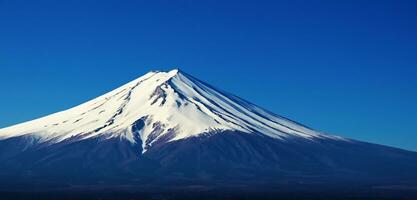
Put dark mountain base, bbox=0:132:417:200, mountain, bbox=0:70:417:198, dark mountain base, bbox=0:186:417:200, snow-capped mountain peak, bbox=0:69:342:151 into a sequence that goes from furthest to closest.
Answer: snow-capped mountain peak, bbox=0:69:342:151
mountain, bbox=0:70:417:198
dark mountain base, bbox=0:132:417:200
dark mountain base, bbox=0:186:417:200

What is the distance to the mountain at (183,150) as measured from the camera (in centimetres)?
12600

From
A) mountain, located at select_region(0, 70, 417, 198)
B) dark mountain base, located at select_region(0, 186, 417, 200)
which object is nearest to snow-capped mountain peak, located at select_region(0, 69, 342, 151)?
mountain, located at select_region(0, 70, 417, 198)

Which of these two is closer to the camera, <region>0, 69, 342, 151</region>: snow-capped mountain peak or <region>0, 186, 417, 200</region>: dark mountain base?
<region>0, 186, 417, 200</region>: dark mountain base

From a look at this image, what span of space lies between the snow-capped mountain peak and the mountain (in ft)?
0.90

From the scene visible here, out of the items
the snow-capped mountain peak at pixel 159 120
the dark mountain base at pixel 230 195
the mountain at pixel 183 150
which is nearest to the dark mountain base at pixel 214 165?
the mountain at pixel 183 150

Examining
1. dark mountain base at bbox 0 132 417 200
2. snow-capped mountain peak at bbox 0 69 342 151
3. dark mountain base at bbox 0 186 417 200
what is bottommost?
dark mountain base at bbox 0 186 417 200

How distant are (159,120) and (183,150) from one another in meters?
20.6

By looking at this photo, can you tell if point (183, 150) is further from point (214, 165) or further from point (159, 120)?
point (159, 120)

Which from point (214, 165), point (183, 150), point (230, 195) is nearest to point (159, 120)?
point (183, 150)

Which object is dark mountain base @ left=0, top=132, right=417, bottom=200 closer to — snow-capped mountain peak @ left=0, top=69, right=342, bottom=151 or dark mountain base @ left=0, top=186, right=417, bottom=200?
dark mountain base @ left=0, top=186, right=417, bottom=200

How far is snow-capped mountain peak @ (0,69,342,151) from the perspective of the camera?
165125mm

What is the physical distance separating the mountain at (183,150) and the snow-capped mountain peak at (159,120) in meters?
0.27

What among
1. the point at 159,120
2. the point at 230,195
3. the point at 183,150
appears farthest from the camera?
the point at 159,120

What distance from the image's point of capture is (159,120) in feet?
567
